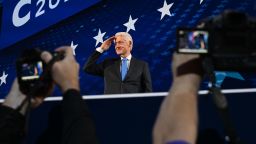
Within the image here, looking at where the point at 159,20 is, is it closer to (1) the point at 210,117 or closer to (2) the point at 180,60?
(1) the point at 210,117

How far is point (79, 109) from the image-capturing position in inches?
31.2

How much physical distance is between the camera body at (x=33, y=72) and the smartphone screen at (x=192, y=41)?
26 cm

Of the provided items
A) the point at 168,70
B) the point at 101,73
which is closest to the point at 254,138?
the point at 101,73

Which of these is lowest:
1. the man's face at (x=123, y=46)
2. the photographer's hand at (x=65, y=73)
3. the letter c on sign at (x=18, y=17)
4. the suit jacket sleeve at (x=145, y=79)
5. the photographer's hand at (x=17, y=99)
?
the suit jacket sleeve at (x=145, y=79)

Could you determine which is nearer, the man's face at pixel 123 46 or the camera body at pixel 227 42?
the camera body at pixel 227 42

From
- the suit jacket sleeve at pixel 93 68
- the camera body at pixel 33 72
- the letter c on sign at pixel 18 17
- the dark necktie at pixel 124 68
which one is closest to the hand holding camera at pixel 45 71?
the camera body at pixel 33 72

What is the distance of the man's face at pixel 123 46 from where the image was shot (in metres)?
Result: 3.46

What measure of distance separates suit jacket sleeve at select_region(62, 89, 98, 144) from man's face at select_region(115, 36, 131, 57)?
2.66 meters

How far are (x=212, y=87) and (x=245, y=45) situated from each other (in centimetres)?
9

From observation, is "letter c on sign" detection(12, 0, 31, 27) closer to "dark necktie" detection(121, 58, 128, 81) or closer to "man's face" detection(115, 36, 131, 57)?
"man's face" detection(115, 36, 131, 57)

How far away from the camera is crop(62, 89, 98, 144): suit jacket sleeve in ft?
2.57

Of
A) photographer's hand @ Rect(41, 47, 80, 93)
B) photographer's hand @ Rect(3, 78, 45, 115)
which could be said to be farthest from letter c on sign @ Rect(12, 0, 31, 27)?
photographer's hand @ Rect(41, 47, 80, 93)

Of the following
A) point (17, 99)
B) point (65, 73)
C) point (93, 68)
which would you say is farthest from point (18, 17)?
point (65, 73)

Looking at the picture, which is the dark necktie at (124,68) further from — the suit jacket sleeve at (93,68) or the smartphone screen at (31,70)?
the smartphone screen at (31,70)
